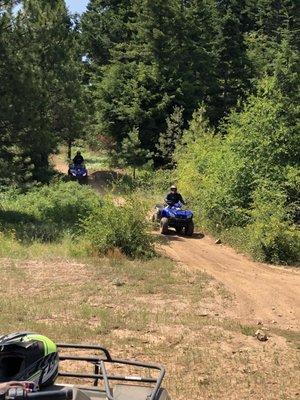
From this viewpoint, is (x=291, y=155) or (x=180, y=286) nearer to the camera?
(x=180, y=286)

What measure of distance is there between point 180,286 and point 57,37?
19.9m

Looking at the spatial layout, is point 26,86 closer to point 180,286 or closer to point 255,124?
point 255,124

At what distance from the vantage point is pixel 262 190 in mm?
17719

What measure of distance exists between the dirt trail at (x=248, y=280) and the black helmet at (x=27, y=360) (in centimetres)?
621

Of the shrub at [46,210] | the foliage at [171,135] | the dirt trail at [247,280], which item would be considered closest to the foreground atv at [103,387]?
the dirt trail at [247,280]

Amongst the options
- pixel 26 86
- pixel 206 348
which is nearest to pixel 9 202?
pixel 26 86

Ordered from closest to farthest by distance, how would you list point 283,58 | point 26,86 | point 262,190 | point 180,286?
point 180,286, point 262,190, point 26,86, point 283,58

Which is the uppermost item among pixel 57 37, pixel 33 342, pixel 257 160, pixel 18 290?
pixel 57 37

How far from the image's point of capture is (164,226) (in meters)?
18.3

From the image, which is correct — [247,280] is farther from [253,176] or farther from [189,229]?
[253,176]

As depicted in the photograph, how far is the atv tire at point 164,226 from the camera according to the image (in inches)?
718

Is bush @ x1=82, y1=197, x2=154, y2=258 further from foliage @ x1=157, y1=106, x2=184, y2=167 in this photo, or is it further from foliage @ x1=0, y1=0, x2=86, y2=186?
foliage @ x1=157, y1=106, x2=184, y2=167

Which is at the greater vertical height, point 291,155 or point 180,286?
point 291,155

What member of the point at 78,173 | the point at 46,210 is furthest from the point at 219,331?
the point at 78,173
